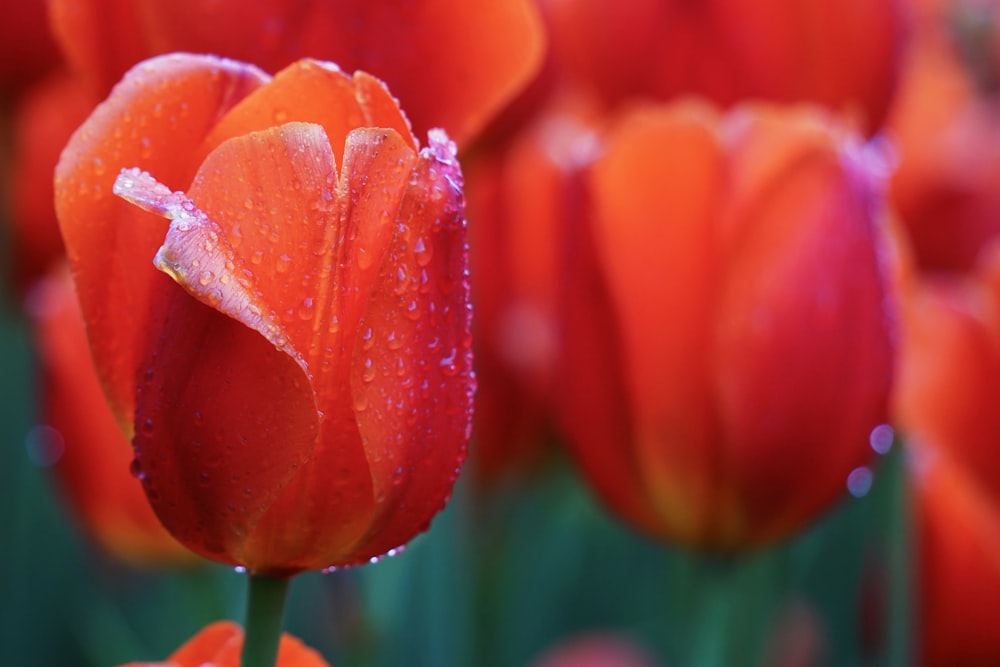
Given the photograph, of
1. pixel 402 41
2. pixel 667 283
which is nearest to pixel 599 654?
pixel 667 283

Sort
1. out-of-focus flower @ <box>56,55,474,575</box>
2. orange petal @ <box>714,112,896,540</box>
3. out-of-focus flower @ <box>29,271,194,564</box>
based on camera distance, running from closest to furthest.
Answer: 1. out-of-focus flower @ <box>56,55,474,575</box>
2. orange petal @ <box>714,112,896,540</box>
3. out-of-focus flower @ <box>29,271,194,564</box>

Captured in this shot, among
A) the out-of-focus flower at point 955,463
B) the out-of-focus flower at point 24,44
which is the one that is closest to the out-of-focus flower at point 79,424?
the out-of-focus flower at point 24,44

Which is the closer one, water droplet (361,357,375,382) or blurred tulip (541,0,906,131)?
water droplet (361,357,375,382)

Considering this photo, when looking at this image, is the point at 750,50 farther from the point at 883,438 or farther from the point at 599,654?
the point at 599,654

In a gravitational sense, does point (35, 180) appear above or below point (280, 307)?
below

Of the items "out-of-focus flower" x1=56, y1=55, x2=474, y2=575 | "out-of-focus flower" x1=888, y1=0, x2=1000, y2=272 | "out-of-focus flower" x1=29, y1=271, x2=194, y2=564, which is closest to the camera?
"out-of-focus flower" x1=56, y1=55, x2=474, y2=575

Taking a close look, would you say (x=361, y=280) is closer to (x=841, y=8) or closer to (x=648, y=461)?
(x=648, y=461)

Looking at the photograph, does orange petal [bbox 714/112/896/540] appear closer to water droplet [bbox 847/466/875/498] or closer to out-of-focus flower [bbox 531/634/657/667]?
water droplet [bbox 847/466/875/498]

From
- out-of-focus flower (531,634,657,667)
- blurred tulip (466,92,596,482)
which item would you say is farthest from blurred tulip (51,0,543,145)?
out-of-focus flower (531,634,657,667)
